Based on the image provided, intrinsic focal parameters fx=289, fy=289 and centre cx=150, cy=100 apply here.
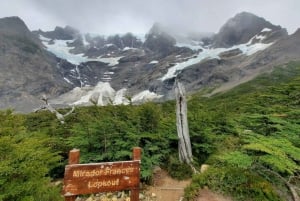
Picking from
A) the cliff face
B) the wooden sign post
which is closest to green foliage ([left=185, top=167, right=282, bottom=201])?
the wooden sign post

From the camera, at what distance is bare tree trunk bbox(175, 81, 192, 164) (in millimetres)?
10438

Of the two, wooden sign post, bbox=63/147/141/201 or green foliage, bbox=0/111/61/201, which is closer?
wooden sign post, bbox=63/147/141/201

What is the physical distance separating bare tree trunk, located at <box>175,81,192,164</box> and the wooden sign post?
5.64 meters

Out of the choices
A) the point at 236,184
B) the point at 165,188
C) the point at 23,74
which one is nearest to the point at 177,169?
the point at 165,188

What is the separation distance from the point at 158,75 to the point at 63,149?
16501 cm

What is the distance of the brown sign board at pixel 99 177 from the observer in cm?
457

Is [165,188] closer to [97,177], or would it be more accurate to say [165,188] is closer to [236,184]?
[236,184]

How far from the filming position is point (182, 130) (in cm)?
1059

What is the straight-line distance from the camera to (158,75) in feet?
573

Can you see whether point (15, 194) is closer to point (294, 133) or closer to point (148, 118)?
point (148, 118)

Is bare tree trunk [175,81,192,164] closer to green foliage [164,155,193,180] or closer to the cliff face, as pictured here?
green foliage [164,155,193,180]

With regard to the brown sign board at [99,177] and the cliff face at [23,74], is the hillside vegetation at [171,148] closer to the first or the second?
the brown sign board at [99,177]

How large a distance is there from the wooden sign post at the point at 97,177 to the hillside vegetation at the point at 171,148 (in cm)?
140

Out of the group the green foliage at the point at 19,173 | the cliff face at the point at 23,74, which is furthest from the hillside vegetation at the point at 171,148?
the cliff face at the point at 23,74
